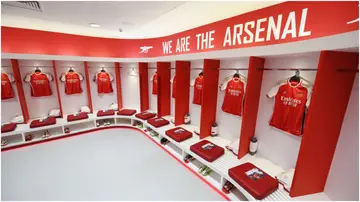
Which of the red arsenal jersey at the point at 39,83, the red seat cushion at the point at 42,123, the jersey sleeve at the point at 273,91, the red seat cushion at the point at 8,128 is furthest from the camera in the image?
the red arsenal jersey at the point at 39,83

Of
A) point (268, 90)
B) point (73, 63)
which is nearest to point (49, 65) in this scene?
point (73, 63)

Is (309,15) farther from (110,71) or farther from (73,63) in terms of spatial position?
(73,63)

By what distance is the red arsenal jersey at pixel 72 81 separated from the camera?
4043 mm

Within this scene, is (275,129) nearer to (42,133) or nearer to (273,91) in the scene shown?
(273,91)

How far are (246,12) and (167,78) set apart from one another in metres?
2.18

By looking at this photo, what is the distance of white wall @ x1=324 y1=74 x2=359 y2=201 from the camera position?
147cm

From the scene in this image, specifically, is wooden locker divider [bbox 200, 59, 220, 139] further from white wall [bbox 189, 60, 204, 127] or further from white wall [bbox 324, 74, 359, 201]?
white wall [bbox 324, 74, 359, 201]

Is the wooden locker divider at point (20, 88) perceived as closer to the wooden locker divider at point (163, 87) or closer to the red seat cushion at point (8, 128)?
the red seat cushion at point (8, 128)

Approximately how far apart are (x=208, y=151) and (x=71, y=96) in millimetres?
4034

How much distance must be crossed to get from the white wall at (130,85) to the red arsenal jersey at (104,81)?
1.25ft

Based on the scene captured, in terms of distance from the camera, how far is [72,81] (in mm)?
4109

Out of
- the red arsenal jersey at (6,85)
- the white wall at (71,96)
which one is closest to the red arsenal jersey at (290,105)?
the white wall at (71,96)

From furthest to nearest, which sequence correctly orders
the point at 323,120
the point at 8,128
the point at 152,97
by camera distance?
the point at 152,97 → the point at 8,128 → the point at 323,120

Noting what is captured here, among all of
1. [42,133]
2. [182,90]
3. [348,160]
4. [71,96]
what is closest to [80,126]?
[42,133]
